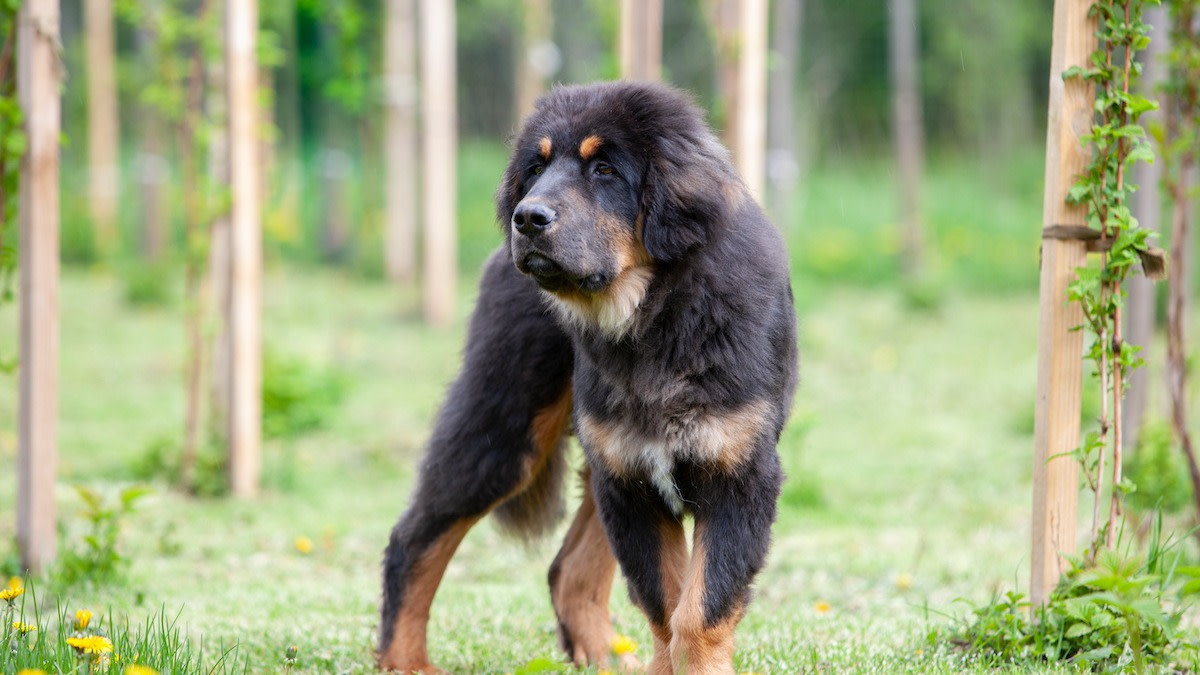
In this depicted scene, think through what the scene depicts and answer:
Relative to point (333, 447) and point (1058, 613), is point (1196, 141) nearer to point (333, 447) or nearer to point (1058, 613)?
point (1058, 613)

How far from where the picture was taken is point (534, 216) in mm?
3512

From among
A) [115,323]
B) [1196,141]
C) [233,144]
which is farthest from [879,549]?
[115,323]

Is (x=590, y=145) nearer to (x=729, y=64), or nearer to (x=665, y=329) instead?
(x=665, y=329)

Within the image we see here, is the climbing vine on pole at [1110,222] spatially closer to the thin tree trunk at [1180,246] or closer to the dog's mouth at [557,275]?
the thin tree trunk at [1180,246]

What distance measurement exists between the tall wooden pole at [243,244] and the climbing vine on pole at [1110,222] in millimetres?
5026

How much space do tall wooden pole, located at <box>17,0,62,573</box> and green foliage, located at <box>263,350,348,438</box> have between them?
3.59 meters

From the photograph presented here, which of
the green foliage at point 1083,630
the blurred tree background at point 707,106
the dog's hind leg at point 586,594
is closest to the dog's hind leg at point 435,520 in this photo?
the dog's hind leg at point 586,594

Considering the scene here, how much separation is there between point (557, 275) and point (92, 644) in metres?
1.59

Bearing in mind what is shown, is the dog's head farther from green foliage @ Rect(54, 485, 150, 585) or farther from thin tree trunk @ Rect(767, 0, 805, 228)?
thin tree trunk @ Rect(767, 0, 805, 228)

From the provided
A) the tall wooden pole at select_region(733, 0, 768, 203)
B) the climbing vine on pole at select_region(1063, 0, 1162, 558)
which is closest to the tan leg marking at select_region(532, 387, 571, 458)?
the climbing vine on pole at select_region(1063, 0, 1162, 558)

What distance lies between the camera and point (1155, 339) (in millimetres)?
12305

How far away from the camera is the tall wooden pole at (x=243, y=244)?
7.31 m

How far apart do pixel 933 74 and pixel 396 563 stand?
70.4 ft

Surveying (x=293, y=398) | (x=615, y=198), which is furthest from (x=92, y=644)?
(x=293, y=398)
